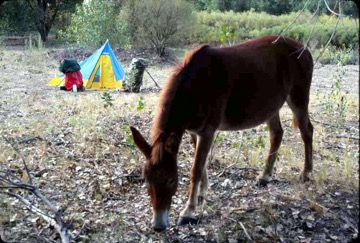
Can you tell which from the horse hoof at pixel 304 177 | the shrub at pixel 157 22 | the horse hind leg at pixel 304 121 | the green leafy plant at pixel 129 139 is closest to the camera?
the horse hoof at pixel 304 177

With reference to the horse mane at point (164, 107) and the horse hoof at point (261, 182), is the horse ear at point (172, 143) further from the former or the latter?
the horse hoof at point (261, 182)

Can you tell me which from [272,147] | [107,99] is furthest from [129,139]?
[107,99]

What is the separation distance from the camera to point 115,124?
593cm

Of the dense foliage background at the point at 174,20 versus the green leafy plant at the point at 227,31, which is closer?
the dense foliage background at the point at 174,20

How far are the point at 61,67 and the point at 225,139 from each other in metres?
4.99

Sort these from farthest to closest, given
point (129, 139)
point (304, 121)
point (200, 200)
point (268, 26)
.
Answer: point (129, 139)
point (304, 121)
point (268, 26)
point (200, 200)

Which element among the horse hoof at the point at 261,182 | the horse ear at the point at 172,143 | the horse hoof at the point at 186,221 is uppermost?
the horse ear at the point at 172,143

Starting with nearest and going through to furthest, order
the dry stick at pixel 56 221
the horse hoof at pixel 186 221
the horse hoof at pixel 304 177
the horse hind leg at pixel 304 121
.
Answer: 1. the dry stick at pixel 56 221
2. the horse hoof at pixel 186 221
3. the horse hoof at pixel 304 177
4. the horse hind leg at pixel 304 121

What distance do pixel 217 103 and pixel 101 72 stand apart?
698 centimetres

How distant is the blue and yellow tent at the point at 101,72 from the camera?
973 cm

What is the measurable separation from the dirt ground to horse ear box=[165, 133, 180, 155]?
760mm

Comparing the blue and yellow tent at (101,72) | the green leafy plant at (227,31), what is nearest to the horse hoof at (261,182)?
the green leafy plant at (227,31)

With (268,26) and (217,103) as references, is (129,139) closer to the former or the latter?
(217,103)

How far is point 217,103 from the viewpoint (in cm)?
352
